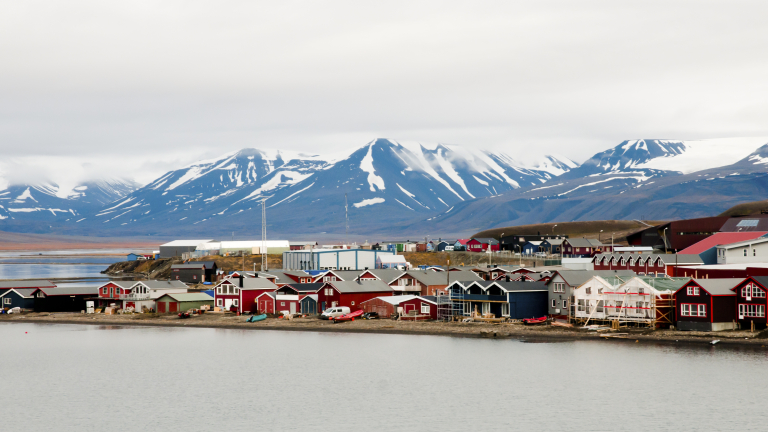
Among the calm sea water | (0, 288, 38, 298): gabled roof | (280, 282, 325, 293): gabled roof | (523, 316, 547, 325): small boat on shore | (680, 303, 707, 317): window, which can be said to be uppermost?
(280, 282, 325, 293): gabled roof

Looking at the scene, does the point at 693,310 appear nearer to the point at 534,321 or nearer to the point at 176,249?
the point at 534,321

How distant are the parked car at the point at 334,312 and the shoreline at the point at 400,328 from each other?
71cm

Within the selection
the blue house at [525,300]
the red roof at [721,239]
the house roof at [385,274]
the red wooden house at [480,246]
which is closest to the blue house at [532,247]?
the red wooden house at [480,246]

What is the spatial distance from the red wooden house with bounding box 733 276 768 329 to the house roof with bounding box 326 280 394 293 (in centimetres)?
2974

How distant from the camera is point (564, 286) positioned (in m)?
→ 65.5

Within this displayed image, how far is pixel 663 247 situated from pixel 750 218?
12499 millimetres

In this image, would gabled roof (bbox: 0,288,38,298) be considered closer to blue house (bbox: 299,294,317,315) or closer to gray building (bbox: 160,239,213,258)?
blue house (bbox: 299,294,317,315)

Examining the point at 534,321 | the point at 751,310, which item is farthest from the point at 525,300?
the point at 751,310

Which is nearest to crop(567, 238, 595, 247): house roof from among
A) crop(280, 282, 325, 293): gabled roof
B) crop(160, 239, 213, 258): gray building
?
crop(280, 282, 325, 293): gabled roof

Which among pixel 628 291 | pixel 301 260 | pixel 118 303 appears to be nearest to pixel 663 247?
pixel 301 260

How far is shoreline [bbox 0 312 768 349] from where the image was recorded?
182ft

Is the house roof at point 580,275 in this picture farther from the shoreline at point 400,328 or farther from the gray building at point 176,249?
the gray building at point 176,249

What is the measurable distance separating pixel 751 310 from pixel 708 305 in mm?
2655

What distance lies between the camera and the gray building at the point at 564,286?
64875 millimetres
